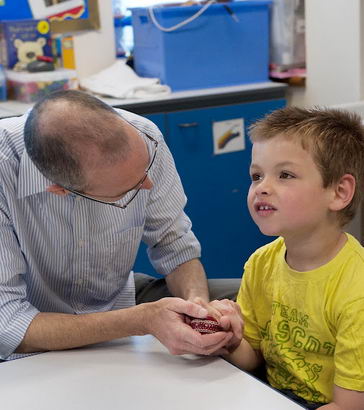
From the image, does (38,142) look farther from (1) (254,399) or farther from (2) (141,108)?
(2) (141,108)

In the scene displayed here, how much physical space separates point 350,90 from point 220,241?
84cm

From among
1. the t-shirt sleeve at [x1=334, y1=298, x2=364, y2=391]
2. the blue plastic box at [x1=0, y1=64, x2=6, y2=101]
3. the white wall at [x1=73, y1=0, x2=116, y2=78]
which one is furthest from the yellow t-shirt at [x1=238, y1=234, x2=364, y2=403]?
the white wall at [x1=73, y1=0, x2=116, y2=78]

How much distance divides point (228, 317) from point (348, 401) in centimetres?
26

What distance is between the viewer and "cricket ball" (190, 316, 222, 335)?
1.29 meters

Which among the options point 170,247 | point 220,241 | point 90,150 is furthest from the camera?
point 220,241

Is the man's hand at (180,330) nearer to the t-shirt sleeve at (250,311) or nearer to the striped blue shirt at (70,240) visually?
the t-shirt sleeve at (250,311)

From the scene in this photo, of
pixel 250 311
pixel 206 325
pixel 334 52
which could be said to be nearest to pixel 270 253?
pixel 250 311

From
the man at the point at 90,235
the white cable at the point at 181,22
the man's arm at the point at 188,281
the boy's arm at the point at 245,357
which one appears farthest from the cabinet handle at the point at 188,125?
the boy's arm at the point at 245,357

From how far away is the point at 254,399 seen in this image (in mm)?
1097

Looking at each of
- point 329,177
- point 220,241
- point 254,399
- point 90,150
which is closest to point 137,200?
point 90,150

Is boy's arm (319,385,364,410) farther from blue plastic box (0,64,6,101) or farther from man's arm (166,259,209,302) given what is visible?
blue plastic box (0,64,6,101)

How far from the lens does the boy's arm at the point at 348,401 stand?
3.98ft

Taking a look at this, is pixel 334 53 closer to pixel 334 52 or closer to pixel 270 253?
pixel 334 52

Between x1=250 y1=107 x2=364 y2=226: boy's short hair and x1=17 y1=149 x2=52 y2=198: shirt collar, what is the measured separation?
18.0 inches
